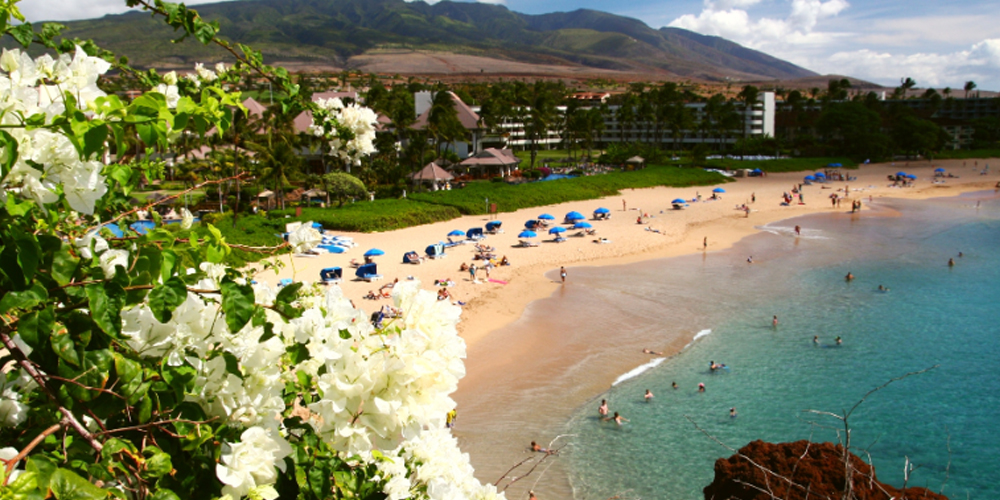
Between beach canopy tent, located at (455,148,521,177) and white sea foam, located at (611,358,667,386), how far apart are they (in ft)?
120

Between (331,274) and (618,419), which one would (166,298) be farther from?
(331,274)

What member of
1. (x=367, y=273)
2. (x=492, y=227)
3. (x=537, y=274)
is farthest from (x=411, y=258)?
(x=492, y=227)

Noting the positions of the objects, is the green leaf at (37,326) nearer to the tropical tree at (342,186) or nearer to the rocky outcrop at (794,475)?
the rocky outcrop at (794,475)

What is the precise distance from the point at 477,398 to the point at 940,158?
83792 mm

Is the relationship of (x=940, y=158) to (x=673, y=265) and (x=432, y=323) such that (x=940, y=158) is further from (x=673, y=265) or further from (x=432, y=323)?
(x=432, y=323)

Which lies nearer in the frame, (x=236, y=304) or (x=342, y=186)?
(x=236, y=304)

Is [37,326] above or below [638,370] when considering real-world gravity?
above

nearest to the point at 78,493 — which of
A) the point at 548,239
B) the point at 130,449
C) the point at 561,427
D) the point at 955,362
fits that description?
the point at 130,449

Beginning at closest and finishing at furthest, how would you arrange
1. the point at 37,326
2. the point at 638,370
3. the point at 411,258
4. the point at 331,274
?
the point at 37,326 < the point at 638,370 < the point at 331,274 < the point at 411,258

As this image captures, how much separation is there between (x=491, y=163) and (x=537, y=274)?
87.4 ft

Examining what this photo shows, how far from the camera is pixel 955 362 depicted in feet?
64.4

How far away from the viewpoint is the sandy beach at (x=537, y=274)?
1498 centimetres

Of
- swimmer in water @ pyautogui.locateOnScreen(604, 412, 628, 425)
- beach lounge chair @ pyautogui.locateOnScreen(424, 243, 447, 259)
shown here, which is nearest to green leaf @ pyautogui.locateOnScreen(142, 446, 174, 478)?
swimmer in water @ pyautogui.locateOnScreen(604, 412, 628, 425)

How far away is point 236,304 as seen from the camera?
1954 mm
